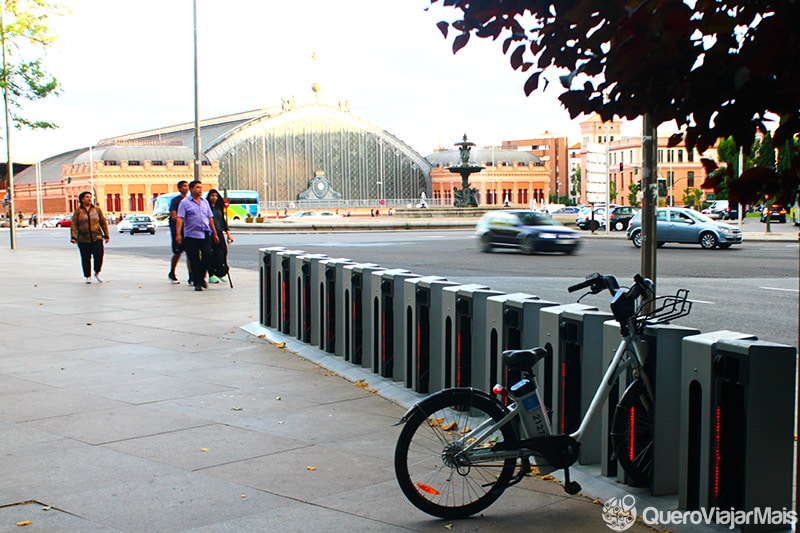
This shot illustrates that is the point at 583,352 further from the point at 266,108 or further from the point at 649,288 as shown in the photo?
the point at 266,108

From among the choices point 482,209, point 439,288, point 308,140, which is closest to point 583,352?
point 439,288

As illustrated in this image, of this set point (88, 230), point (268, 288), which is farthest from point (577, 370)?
point (88, 230)

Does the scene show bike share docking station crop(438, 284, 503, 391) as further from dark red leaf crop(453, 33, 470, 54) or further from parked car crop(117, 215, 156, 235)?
parked car crop(117, 215, 156, 235)

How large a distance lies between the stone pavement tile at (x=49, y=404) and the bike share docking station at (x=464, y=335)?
2472mm

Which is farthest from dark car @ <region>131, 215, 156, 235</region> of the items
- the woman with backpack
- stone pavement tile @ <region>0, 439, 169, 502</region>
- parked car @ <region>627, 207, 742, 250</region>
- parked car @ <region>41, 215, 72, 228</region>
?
stone pavement tile @ <region>0, 439, 169, 502</region>

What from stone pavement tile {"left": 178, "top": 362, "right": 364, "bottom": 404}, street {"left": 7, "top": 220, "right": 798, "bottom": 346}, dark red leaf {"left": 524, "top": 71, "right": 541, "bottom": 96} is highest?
dark red leaf {"left": 524, "top": 71, "right": 541, "bottom": 96}

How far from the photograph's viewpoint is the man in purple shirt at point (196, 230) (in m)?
15.9

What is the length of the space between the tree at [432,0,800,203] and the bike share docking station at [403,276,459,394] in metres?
3.81

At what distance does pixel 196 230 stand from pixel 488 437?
12.1 meters

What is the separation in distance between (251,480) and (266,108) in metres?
151

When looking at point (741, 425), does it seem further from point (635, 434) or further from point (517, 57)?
point (517, 57)

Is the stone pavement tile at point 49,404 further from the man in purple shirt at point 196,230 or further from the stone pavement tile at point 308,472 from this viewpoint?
the man in purple shirt at point 196,230

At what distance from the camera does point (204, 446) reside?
5.90 metres

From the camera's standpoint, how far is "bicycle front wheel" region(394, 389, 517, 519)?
4.60 metres
